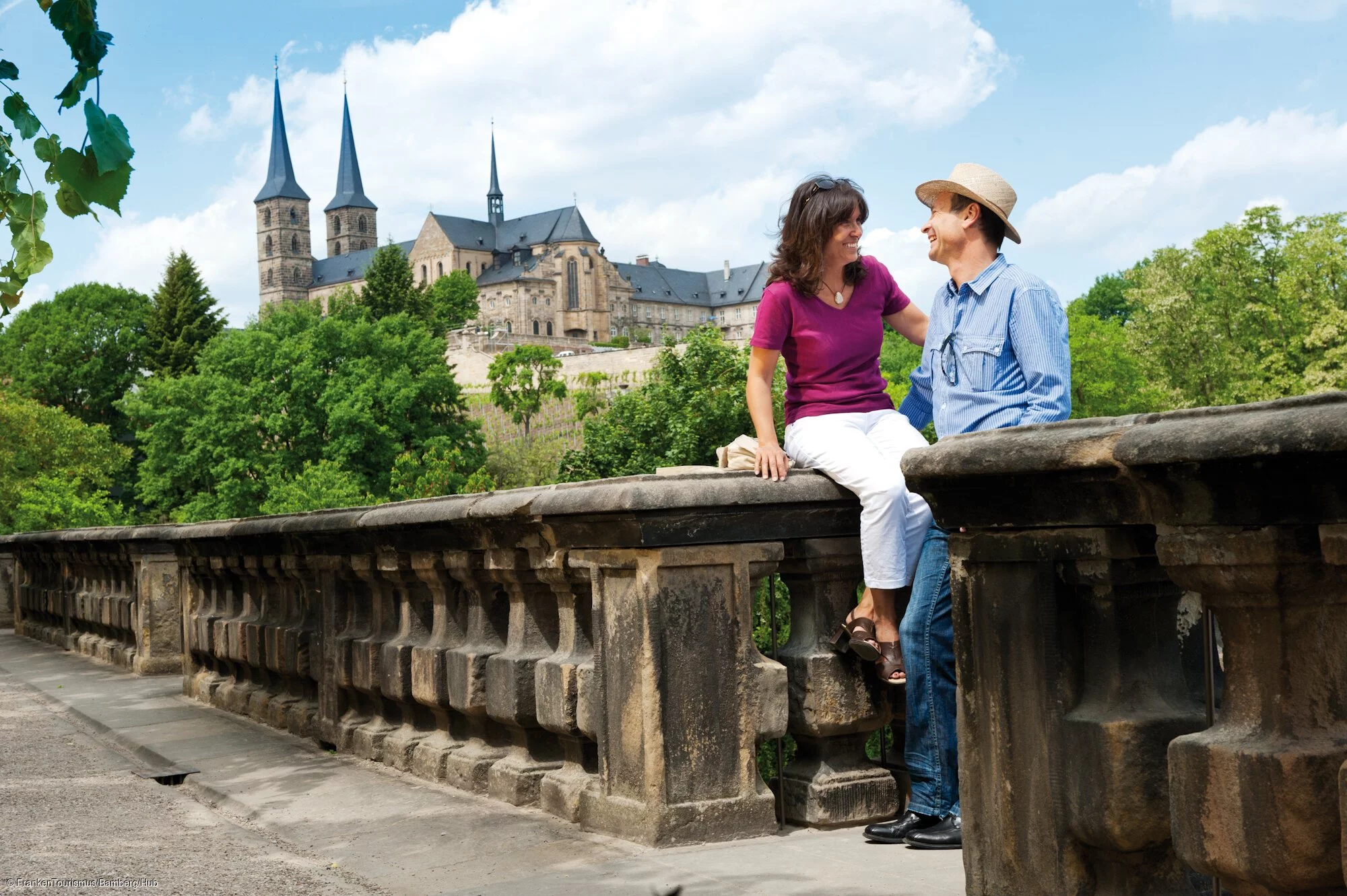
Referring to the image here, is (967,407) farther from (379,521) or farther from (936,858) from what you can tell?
(379,521)

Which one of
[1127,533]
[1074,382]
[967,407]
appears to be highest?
[1074,382]

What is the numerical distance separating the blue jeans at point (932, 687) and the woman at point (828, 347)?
0.19 meters

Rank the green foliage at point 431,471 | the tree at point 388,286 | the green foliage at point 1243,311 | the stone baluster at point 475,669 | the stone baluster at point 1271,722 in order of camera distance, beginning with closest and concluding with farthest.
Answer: the stone baluster at point 1271,722 → the stone baluster at point 475,669 → the green foliage at point 1243,311 → the green foliage at point 431,471 → the tree at point 388,286

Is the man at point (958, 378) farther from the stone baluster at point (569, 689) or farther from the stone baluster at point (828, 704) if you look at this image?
the stone baluster at point (569, 689)

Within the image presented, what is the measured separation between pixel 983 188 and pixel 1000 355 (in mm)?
467

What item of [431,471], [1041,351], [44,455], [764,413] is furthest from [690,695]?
[431,471]

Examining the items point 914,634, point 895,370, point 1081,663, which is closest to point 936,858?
point 914,634

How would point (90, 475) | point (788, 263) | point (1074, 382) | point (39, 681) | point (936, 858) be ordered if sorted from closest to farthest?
point (936, 858), point (788, 263), point (39, 681), point (90, 475), point (1074, 382)

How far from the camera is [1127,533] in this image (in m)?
2.23

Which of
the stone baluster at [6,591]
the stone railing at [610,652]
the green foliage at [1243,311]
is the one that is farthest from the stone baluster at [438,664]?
the green foliage at [1243,311]

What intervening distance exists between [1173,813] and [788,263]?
8.21 ft

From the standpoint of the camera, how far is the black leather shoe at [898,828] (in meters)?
3.70

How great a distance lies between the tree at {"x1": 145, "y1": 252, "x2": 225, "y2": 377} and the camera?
74.2 meters

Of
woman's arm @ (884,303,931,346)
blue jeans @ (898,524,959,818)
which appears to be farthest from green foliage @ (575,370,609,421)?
blue jeans @ (898,524,959,818)
